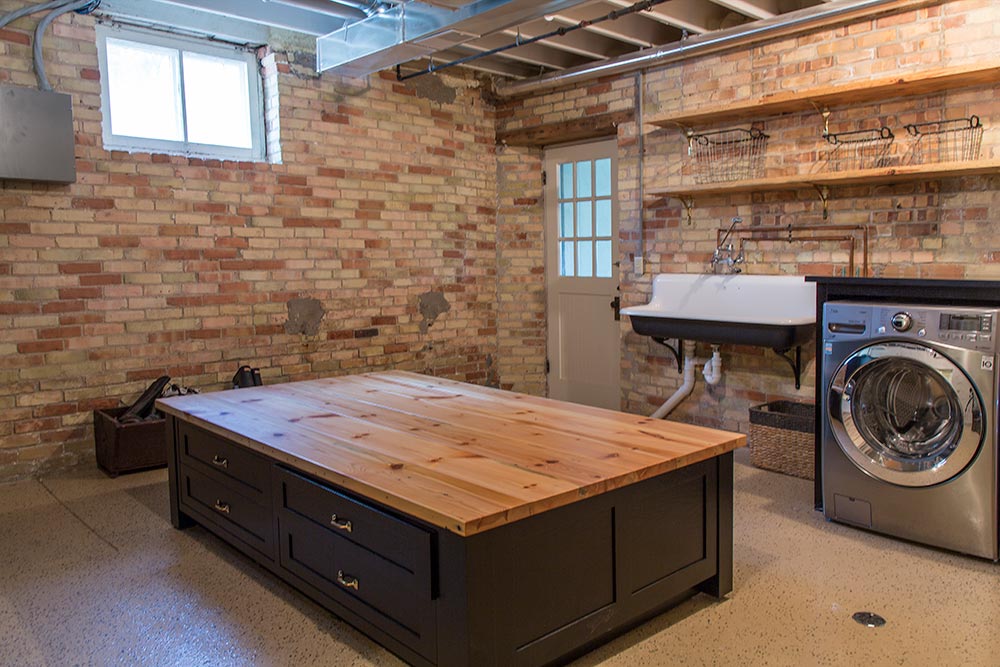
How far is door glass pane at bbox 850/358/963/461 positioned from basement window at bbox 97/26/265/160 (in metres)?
3.80

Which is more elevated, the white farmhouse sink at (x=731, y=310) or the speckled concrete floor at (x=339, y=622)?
the white farmhouse sink at (x=731, y=310)

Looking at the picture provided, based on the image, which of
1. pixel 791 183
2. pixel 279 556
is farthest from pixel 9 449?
pixel 791 183

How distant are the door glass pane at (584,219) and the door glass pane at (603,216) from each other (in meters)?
0.06

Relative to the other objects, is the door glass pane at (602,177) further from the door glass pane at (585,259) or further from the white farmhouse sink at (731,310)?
the white farmhouse sink at (731,310)

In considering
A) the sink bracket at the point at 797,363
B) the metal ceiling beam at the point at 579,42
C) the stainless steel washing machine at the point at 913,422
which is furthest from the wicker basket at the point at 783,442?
the metal ceiling beam at the point at 579,42

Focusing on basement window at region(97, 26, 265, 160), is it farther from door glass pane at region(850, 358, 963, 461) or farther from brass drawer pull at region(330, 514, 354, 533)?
door glass pane at region(850, 358, 963, 461)

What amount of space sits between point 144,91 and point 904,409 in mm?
4298

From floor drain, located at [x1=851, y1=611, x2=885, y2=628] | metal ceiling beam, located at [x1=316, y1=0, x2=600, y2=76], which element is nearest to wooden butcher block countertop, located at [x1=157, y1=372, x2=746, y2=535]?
floor drain, located at [x1=851, y1=611, x2=885, y2=628]

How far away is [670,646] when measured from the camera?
235 centimetres

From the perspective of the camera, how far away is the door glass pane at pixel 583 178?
5.83 m

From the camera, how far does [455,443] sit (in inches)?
102

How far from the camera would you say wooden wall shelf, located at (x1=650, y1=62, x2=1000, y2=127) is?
3617 mm

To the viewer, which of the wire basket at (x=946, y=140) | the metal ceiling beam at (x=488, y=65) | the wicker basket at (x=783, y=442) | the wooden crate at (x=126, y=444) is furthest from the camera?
the metal ceiling beam at (x=488, y=65)

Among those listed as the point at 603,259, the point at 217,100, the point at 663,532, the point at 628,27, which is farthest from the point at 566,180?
the point at 663,532
